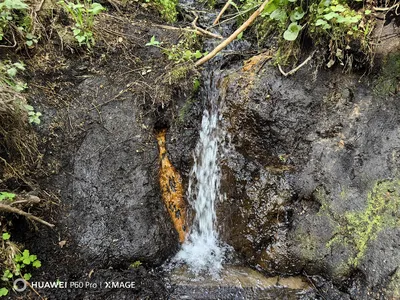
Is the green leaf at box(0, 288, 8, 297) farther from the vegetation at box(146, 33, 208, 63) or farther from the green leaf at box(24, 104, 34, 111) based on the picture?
the vegetation at box(146, 33, 208, 63)

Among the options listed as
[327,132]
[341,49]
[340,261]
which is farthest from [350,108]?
[340,261]

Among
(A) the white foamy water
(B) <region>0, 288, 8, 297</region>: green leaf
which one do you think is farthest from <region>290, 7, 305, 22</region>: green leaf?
(B) <region>0, 288, 8, 297</region>: green leaf

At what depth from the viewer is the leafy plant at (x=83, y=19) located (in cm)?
342

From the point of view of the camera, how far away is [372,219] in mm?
2768

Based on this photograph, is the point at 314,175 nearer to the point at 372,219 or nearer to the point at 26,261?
the point at 372,219

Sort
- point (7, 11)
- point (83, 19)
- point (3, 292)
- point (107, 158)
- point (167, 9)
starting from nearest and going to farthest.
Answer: point (3, 292) < point (7, 11) < point (107, 158) < point (83, 19) < point (167, 9)

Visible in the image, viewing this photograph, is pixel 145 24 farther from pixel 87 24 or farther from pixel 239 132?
pixel 239 132

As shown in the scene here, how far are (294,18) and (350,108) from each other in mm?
1095

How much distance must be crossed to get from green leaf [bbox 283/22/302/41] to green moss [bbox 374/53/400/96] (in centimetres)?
88

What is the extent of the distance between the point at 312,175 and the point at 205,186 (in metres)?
1.31

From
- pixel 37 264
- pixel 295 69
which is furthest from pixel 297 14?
pixel 37 264

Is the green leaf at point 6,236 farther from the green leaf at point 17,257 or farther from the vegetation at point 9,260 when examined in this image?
the green leaf at point 17,257

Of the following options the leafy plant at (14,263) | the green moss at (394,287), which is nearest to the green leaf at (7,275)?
the leafy plant at (14,263)

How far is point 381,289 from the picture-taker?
8.42 ft
